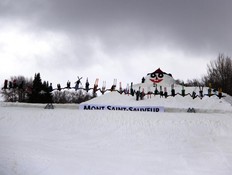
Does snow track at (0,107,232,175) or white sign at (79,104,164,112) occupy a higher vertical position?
white sign at (79,104,164,112)

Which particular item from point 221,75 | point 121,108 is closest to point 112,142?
point 121,108

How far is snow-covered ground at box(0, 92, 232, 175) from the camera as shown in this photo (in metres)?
10.4

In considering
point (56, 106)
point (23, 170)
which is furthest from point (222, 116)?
point (23, 170)

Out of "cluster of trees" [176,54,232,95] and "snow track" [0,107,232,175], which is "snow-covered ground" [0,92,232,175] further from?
"cluster of trees" [176,54,232,95]

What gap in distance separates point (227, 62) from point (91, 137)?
112 feet

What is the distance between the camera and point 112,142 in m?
14.4

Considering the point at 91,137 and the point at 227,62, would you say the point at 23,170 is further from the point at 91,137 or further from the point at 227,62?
the point at 227,62

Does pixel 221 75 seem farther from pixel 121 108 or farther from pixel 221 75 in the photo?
pixel 121 108

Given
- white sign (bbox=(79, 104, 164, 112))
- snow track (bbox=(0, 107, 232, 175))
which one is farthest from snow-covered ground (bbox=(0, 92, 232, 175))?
white sign (bbox=(79, 104, 164, 112))

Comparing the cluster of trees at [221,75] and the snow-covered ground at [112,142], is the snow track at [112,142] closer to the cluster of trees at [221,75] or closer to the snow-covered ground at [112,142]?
the snow-covered ground at [112,142]

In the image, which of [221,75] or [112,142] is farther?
[221,75]

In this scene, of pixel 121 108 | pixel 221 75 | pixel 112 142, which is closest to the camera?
pixel 112 142

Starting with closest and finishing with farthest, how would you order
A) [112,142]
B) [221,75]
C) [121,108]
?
[112,142], [121,108], [221,75]

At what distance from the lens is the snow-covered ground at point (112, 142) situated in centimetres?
1045
